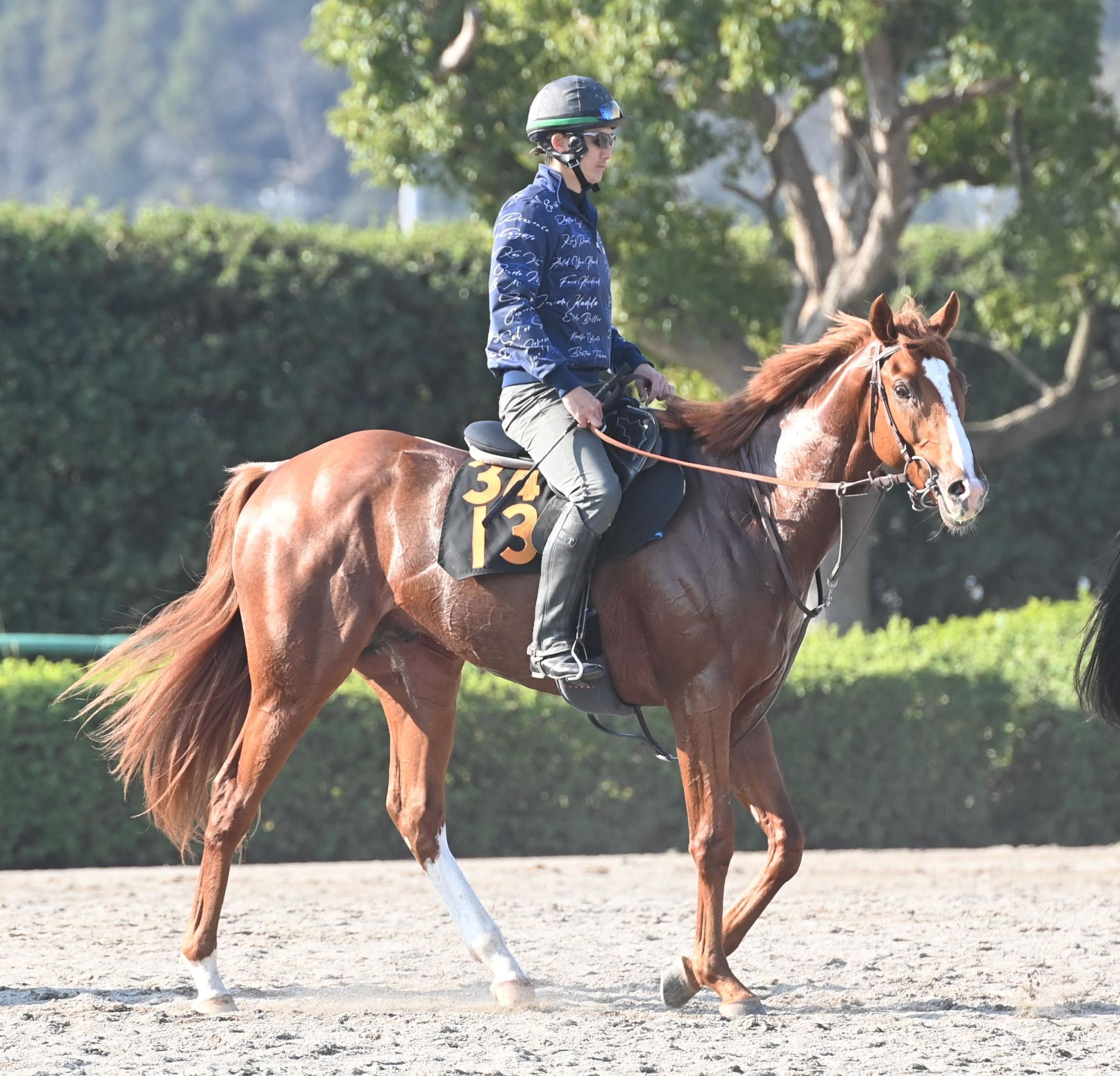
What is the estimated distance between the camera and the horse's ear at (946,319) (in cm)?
452

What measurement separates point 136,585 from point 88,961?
550 centimetres

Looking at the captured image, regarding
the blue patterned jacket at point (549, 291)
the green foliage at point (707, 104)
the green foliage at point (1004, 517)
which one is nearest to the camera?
the blue patterned jacket at point (549, 291)

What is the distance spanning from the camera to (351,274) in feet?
37.3

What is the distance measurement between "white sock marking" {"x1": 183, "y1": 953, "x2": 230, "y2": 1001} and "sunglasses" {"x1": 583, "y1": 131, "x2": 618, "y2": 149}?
108 inches

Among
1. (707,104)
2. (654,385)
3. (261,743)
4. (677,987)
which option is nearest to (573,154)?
(654,385)

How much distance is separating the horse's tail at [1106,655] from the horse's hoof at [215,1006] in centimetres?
320

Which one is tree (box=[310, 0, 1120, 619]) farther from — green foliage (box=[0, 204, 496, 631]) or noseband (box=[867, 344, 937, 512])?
noseband (box=[867, 344, 937, 512])

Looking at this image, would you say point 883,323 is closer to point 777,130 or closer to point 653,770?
point 653,770

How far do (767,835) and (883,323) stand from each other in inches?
63.4

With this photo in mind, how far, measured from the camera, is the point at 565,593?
4609mm

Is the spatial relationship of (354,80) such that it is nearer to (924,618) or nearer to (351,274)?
(351,274)

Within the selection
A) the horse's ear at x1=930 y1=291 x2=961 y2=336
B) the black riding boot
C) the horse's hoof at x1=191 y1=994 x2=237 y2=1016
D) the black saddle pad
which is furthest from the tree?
the horse's hoof at x1=191 y1=994 x2=237 y2=1016

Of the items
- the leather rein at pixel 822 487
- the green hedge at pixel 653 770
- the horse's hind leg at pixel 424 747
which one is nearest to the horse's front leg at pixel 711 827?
the leather rein at pixel 822 487

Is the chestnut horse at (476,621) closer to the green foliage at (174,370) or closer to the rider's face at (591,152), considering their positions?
the rider's face at (591,152)
